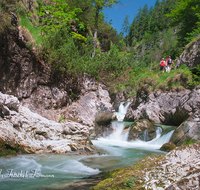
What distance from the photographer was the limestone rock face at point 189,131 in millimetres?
7294

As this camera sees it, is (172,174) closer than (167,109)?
Yes

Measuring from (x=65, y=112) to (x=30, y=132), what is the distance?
3.74 meters

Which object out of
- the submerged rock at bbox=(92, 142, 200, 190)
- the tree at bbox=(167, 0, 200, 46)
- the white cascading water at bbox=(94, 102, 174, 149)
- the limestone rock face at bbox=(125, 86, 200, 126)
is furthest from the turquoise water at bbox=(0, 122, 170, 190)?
the tree at bbox=(167, 0, 200, 46)

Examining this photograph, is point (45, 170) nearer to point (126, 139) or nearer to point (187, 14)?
point (126, 139)

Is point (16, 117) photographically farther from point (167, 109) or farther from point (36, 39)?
point (167, 109)

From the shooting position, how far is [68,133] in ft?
25.7

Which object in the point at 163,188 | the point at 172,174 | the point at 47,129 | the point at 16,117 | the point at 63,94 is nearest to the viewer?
the point at 163,188

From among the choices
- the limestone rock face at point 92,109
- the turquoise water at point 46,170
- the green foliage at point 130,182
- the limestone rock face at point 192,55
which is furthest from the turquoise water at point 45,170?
the limestone rock face at point 192,55

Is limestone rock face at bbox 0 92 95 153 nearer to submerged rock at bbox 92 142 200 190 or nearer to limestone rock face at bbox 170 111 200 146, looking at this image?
submerged rock at bbox 92 142 200 190

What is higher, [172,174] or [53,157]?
[172,174]

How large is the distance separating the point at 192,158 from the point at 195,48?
45.7ft

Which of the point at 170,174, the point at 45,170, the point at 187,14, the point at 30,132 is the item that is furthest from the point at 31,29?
the point at 187,14

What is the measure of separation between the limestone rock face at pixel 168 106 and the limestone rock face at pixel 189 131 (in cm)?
237

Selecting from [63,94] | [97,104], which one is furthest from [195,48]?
[63,94]
